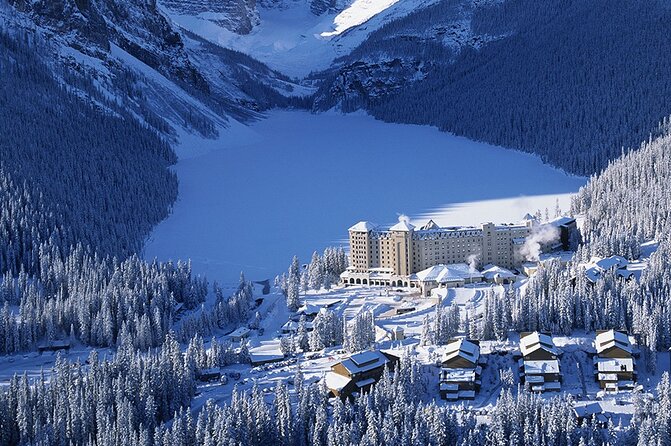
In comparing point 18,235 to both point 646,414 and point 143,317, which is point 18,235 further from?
point 646,414

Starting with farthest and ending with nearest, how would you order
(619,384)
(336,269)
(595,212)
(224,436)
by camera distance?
(595,212), (336,269), (619,384), (224,436)

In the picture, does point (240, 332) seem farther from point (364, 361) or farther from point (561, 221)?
point (561, 221)

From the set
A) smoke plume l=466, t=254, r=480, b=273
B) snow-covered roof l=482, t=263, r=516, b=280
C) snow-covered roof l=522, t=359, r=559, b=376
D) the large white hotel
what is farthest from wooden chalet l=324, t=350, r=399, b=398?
smoke plume l=466, t=254, r=480, b=273

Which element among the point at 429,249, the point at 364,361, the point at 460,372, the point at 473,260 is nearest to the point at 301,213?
the point at 429,249

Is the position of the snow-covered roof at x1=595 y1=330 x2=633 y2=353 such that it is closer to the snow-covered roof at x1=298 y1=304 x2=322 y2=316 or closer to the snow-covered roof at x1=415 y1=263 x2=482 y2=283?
the snow-covered roof at x1=415 y1=263 x2=482 y2=283

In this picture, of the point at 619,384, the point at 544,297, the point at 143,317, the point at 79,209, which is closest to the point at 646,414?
the point at 619,384

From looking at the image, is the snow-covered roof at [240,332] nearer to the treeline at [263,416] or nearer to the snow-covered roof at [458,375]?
the treeline at [263,416]
